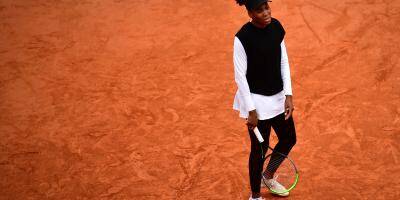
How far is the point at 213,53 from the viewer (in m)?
7.15

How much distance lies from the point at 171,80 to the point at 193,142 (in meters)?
1.50

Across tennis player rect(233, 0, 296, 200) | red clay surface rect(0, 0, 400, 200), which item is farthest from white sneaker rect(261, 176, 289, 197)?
tennis player rect(233, 0, 296, 200)

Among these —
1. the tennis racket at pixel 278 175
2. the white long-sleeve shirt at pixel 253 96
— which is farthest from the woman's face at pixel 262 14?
the tennis racket at pixel 278 175

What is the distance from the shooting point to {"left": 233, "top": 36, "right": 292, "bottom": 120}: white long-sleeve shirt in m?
3.52

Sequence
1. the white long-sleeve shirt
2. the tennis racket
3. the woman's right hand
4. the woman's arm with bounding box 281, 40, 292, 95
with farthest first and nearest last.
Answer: the tennis racket < the woman's arm with bounding box 281, 40, 292, 95 < the woman's right hand < the white long-sleeve shirt

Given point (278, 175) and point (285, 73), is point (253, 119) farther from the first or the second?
point (278, 175)

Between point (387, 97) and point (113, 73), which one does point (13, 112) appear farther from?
point (387, 97)

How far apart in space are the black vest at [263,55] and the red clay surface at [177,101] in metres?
1.33

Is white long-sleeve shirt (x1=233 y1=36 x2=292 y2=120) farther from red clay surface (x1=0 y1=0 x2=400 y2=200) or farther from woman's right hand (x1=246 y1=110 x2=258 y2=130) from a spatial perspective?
red clay surface (x1=0 y1=0 x2=400 y2=200)

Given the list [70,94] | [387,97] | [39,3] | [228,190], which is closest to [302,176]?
[228,190]

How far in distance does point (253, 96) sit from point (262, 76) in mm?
183

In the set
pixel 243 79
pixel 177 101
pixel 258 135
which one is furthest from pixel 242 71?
pixel 177 101

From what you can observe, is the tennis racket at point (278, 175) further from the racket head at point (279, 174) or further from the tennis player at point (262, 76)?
the tennis player at point (262, 76)

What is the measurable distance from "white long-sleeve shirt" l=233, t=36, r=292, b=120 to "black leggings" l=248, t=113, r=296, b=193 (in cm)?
10
